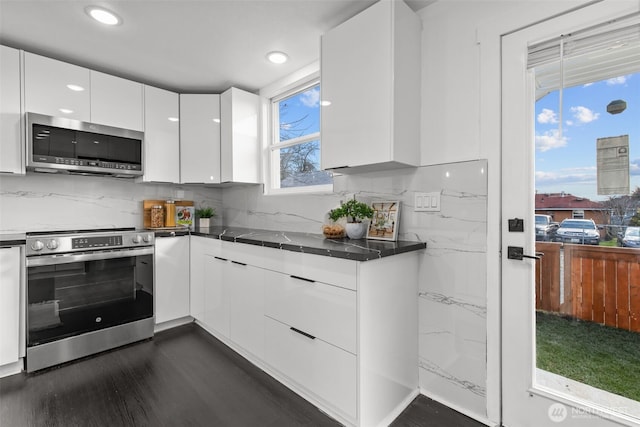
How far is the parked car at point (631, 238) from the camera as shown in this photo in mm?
1302

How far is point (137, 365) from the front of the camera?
221cm

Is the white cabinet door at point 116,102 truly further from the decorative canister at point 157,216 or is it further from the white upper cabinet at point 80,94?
the decorative canister at point 157,216

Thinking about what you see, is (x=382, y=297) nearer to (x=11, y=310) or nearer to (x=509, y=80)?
(x=509, y=80)

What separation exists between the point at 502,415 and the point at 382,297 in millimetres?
883

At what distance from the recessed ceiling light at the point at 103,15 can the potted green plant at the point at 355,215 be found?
6.28 feet

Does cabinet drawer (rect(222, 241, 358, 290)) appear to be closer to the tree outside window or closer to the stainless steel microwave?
the tree outside window

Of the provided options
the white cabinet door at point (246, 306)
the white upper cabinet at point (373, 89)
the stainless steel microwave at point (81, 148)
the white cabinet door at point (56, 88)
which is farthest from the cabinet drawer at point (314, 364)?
the white cabinet door at point (56, 88)

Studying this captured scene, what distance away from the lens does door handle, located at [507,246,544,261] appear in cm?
153

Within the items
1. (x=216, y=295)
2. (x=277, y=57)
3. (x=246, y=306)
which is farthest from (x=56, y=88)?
(x=246, y=306)

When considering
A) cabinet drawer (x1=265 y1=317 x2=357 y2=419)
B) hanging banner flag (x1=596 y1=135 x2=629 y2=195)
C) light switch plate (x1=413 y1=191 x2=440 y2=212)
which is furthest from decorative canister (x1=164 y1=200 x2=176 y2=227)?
hanging banner flag (x1=596 y1=135 x2=629 y2=195)

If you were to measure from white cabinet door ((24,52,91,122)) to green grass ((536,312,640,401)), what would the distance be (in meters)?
3.51

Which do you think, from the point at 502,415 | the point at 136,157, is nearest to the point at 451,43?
the point at 502,415

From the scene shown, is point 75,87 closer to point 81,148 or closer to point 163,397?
point 81,148

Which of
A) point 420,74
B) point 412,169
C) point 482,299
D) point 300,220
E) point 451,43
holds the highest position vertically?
point 451,43
